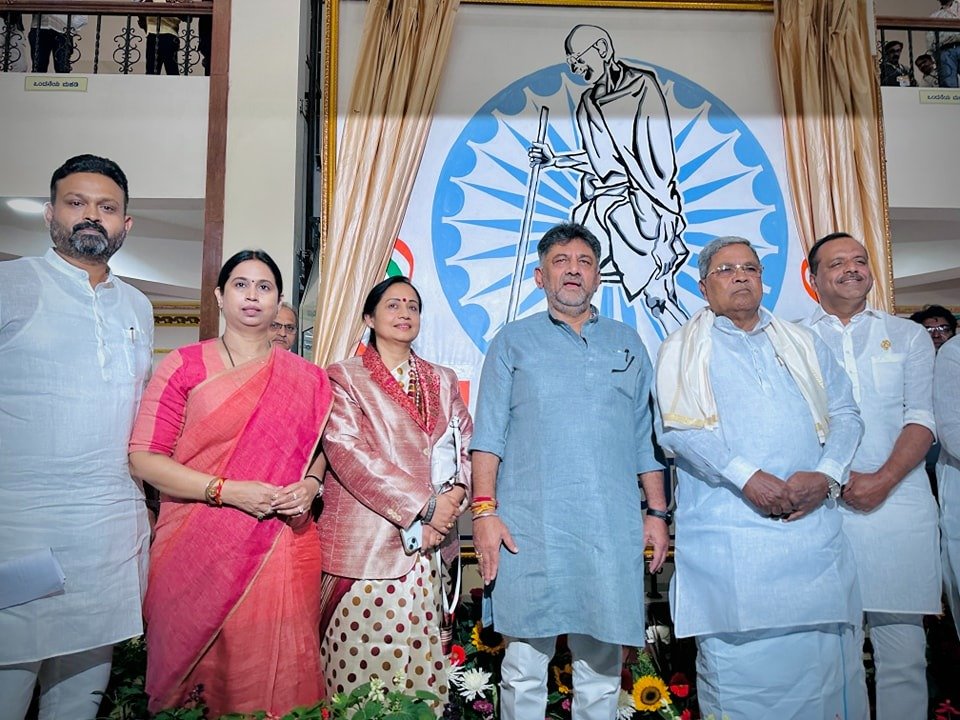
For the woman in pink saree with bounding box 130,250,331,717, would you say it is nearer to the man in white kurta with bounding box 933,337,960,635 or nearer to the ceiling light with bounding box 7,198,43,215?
the man in white kurta with bounding box 933,337,960,635

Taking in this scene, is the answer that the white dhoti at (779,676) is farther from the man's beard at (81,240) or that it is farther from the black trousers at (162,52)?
the black trousers at (162,52)

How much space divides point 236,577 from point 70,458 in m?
0.57

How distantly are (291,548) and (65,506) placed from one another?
2.04 feet

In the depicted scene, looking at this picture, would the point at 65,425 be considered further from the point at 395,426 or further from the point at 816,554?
the point at 816,554

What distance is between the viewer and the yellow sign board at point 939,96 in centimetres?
390

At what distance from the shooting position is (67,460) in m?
2.11

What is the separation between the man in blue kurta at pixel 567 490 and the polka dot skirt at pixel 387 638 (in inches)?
7.5

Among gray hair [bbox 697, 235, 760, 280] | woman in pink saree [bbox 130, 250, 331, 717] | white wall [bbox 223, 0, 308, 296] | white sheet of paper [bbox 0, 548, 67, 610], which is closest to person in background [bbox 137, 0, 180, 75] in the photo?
white wall [bbox 223, 0, 308, 296]

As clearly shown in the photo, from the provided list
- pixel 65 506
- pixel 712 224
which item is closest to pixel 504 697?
pixel 65 506

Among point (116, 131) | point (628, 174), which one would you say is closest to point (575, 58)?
point (628, 174)

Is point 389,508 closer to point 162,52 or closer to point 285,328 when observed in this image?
point 285,328

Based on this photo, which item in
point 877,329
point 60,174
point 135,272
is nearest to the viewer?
point 60,174

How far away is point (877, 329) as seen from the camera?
2.52 m

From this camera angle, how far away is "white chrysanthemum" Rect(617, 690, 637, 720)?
99.7 inches
